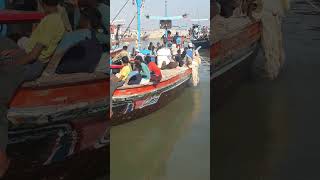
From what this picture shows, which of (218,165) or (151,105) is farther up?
(151,105)

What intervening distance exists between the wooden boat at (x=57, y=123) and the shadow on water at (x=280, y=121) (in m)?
0.82

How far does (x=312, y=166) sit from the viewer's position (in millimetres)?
3273

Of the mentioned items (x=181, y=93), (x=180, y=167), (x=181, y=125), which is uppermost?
(x=181, y=93)

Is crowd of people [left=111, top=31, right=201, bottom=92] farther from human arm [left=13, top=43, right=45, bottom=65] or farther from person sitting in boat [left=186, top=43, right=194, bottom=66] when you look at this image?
human arm [left=13, top=43, right=45, bottom=65]

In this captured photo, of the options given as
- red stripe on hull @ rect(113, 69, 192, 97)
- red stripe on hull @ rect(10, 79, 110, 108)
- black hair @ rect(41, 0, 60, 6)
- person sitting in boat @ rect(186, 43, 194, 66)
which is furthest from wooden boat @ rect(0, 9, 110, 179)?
person sitting in boat @ rect(186, 43, 194, 66)

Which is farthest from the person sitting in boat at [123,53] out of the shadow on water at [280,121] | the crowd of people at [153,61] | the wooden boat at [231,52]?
the shadow on water at [280,121]

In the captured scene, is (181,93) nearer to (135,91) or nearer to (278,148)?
(135,91)

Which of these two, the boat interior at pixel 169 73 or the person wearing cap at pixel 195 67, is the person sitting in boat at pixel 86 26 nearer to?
the boat interior at pixel 169 73

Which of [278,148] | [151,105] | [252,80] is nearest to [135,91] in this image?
[151,105]

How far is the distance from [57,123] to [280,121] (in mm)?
1526

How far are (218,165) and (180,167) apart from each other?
0.26m

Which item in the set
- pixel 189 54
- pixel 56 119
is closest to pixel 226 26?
pixel 189 54

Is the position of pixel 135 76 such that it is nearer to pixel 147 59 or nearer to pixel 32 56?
pixel 147 59

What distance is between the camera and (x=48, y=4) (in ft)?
10.5
